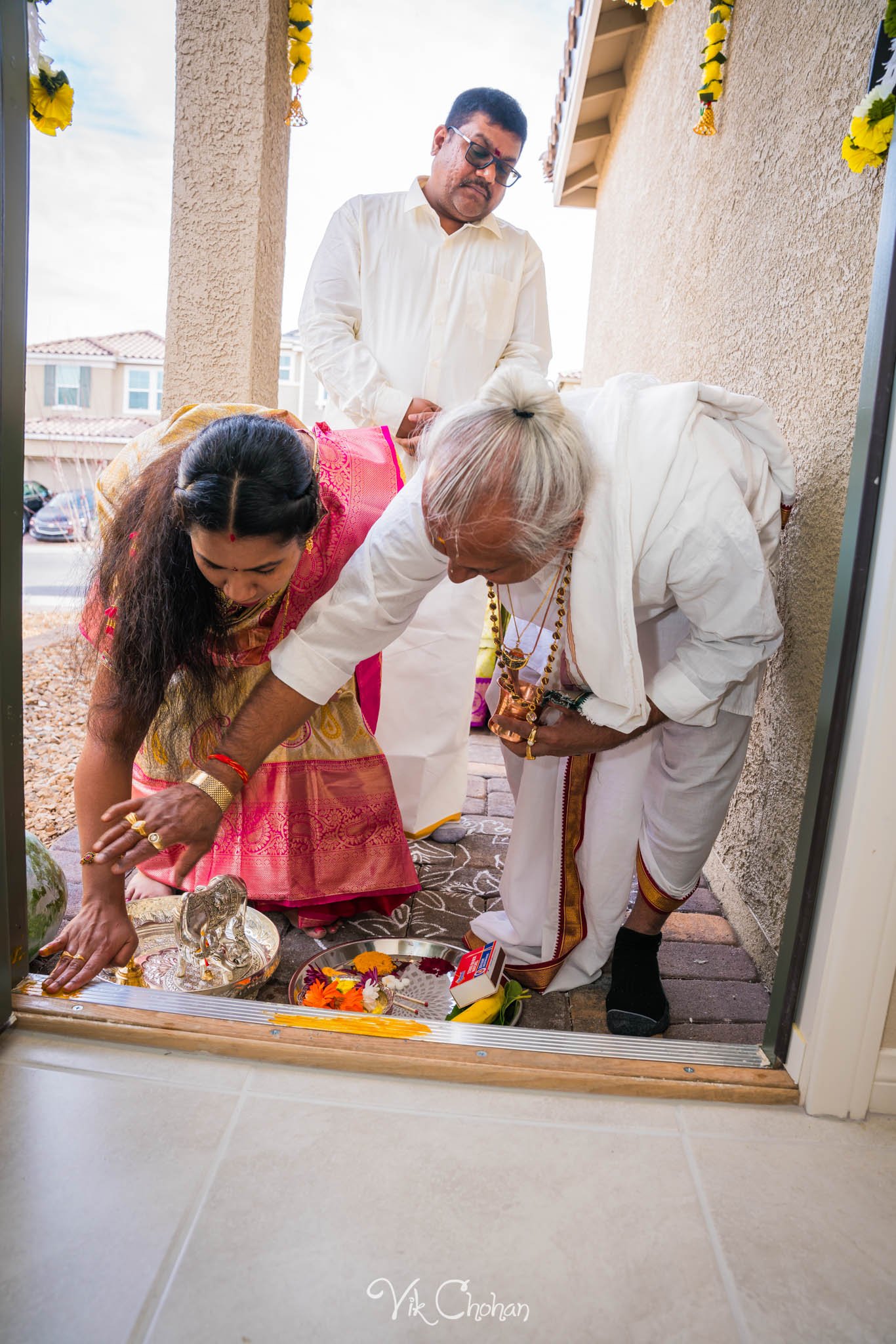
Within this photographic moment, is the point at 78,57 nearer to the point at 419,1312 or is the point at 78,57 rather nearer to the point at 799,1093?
the point at 419,1312

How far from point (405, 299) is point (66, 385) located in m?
24.3

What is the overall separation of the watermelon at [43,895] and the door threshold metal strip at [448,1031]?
28 cm

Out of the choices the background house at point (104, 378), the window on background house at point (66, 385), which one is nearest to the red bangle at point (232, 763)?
the background house at point (104, 378)

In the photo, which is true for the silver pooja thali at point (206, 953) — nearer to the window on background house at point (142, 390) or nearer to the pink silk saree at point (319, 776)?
A: the pink silk saree at point (319, 776)

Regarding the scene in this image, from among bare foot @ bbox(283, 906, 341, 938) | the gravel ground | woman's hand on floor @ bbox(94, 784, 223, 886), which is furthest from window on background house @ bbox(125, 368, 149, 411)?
woman's hand on floor @ bbox(94, 784, 223, 886)

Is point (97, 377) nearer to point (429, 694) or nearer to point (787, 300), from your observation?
point (429, 694)

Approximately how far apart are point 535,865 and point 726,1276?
3.10 ft

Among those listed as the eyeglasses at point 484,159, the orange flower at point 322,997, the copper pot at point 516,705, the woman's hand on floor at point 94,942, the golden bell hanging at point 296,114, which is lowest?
the orange flower at point 322,997

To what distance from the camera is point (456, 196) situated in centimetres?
247

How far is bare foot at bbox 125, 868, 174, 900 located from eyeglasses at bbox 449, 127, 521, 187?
2.01 m

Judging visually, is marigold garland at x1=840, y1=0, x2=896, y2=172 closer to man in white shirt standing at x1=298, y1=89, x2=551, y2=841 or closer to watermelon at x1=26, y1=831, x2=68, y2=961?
man in white shirt standing at x1=298, y1=89, x2=551, y2=841

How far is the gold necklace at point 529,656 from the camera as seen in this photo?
1.67m

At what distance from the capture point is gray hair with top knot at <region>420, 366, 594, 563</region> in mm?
1374

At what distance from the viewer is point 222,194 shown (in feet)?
10.1
